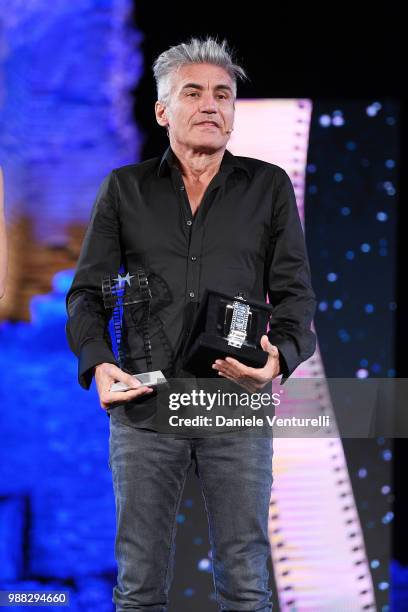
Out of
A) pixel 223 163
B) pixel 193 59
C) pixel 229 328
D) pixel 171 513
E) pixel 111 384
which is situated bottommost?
pixel 171 513

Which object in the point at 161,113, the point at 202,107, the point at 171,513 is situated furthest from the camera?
the point at 161,113

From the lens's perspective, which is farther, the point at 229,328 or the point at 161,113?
the point at 161,113

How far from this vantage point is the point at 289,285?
230 centimetres

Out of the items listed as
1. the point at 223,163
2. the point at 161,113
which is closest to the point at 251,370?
the point at 223,163

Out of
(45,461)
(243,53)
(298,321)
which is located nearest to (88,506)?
(45,461)

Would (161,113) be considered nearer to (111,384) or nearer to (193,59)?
(193,59)

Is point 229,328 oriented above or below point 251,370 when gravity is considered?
above

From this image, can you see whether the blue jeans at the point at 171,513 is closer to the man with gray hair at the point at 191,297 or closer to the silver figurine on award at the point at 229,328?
the man with gray hair at the point at 191,297

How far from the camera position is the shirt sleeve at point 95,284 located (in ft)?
7.33

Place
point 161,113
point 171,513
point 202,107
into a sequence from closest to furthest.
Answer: point 171,513, point 202,107, point 161,113

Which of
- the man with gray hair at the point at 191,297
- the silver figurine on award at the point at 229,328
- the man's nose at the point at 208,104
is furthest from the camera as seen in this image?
the man's nose at the point at 208,104

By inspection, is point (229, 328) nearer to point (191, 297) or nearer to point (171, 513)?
point (191, 297)

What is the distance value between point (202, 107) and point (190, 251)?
41 cm

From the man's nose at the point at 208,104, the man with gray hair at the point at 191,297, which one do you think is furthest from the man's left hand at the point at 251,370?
the man's nose at the point at 208,104
